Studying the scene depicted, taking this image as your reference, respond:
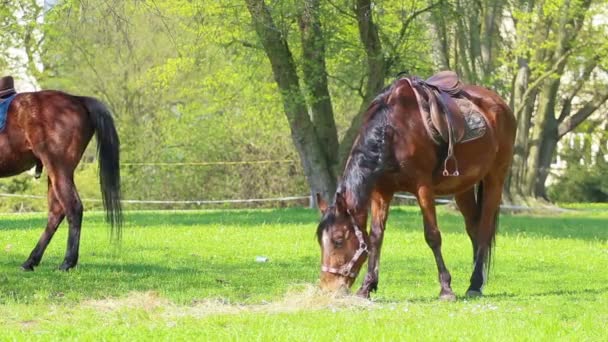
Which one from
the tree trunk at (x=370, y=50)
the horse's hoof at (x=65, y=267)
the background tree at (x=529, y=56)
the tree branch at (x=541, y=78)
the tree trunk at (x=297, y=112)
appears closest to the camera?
the horse's hoof at (x=65, y=267)

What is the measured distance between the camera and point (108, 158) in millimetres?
13492

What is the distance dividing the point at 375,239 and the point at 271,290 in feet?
5.43

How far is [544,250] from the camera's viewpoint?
61.3ft

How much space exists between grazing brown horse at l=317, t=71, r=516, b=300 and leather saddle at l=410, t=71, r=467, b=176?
0.04ft

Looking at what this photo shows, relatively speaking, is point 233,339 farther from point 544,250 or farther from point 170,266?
point 544,250

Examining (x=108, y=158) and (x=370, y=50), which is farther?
(x=370, y=50)

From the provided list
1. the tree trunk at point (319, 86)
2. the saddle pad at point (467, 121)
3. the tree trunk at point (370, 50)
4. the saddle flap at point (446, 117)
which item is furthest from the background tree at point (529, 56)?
the saddle flap at point (446, 117)

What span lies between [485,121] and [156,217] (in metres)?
16.0

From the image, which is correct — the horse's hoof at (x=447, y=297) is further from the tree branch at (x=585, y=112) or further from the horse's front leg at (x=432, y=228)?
the tree branch at (x=585, y=112)

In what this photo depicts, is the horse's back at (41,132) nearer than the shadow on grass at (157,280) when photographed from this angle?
No

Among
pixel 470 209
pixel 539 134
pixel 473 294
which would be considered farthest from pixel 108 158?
pixel 539 134

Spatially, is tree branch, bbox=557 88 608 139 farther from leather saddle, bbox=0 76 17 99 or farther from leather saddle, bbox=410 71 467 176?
leather saddle, bbox=410 71 467 176

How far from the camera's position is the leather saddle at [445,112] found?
10.5 metres

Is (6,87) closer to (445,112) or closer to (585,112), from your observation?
(445,112)
